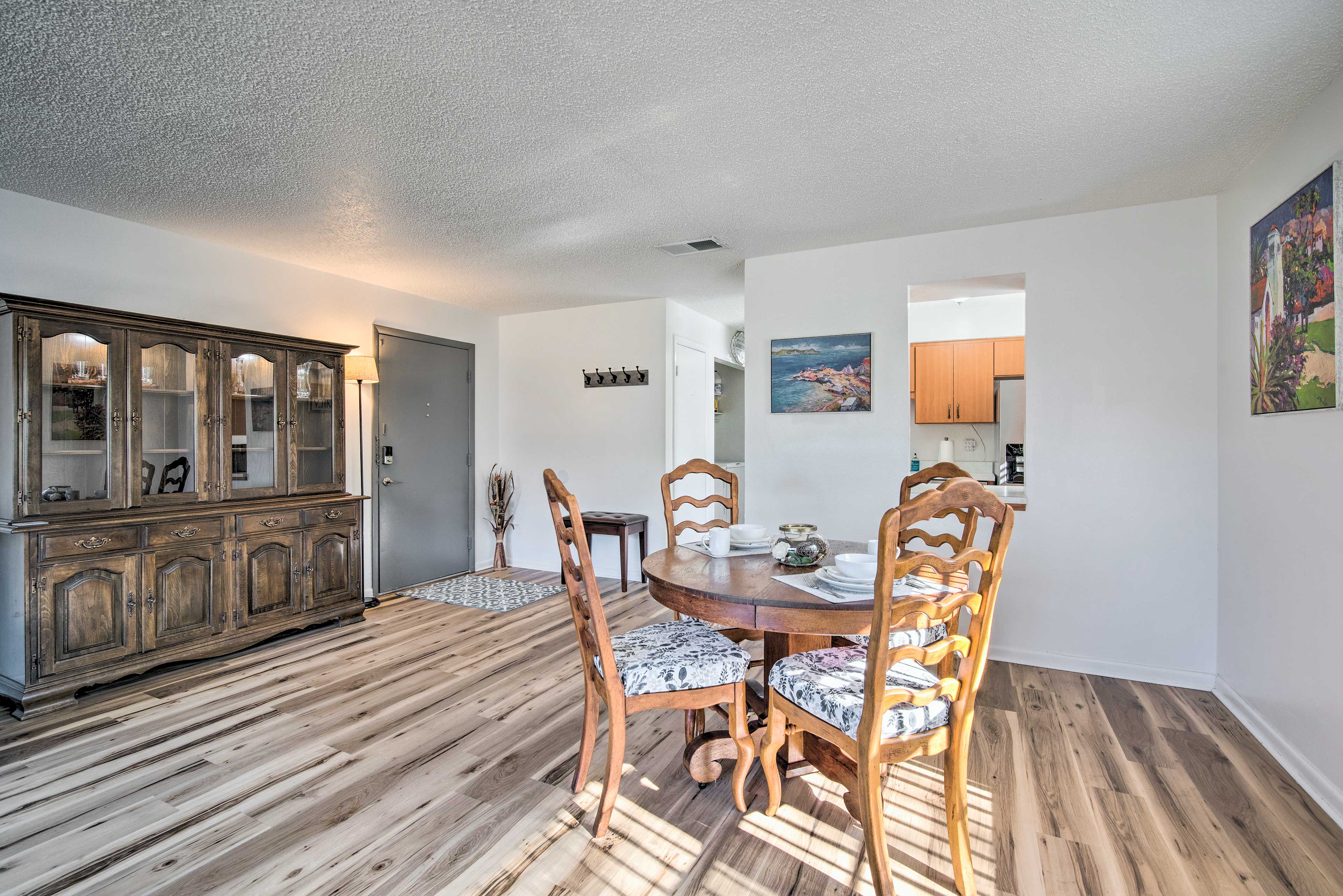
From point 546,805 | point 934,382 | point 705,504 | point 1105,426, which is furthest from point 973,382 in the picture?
point 546,805

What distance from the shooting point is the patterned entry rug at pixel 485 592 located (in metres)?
4.45

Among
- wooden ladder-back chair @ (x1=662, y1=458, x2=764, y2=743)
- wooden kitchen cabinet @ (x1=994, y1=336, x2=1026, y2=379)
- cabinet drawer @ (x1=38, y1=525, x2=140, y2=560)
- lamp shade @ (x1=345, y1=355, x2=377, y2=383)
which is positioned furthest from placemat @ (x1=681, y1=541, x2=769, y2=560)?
wooden kitchen cabinet @ (x1=994, y1=336, x2=1026, y2=379)

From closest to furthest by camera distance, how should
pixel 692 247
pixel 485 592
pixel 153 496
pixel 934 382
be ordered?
1. pixel 153 496
2. pixel 692 247
3. pixel 485 592
4. pixel 934 382

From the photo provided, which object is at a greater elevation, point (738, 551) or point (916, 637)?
point (738, 551)

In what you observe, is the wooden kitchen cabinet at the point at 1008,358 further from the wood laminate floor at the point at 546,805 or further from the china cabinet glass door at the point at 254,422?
the china cabinet glass door at the point at 254,422

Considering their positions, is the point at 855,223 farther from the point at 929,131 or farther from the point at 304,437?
the point at 304,437

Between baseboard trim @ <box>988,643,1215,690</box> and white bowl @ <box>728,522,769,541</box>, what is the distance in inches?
69.2

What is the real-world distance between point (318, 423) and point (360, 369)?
0.53 metres

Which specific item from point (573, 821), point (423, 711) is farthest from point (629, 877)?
point (423, 711)

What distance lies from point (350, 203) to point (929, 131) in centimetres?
269

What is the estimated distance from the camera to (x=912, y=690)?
1571 mm

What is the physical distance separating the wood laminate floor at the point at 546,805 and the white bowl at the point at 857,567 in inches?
30.7

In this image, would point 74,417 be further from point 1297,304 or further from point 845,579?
point 1297,304

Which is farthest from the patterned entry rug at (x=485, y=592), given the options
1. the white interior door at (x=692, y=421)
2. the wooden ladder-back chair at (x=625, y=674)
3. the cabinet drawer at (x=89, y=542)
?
the wooden ladder-back chair at (x=625, y=674)
